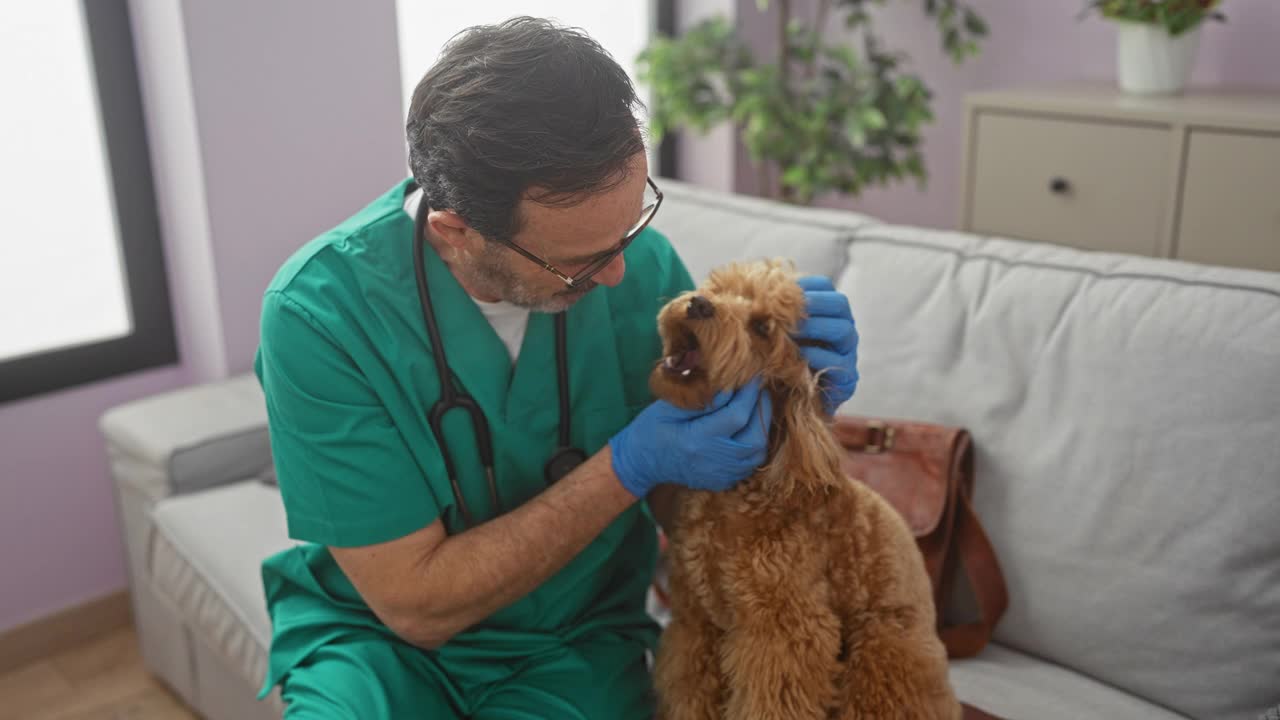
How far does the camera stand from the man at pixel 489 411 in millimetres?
1152

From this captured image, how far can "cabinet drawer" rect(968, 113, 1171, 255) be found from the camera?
7.45ft

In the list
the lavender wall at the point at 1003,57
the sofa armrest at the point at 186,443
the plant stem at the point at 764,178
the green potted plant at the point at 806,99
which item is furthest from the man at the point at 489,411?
the plant stem at the point at 764,178

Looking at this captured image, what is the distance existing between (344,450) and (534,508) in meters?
0.23

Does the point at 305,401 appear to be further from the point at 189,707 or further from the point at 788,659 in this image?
the point at 189,707

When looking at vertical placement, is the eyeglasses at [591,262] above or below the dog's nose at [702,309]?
above

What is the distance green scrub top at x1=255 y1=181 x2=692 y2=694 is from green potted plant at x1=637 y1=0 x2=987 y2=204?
147cm

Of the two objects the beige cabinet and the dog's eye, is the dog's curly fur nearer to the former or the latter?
the dog's eye

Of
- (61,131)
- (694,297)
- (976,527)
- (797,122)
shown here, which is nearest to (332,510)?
(694,297)

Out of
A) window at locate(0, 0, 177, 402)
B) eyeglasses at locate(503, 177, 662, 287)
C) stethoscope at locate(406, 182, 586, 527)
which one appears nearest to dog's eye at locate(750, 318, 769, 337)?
eyeglasses at locate(503, 177, 662, 287)

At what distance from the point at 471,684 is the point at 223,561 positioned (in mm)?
659

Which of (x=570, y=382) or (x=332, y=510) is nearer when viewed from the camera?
(x=332, y=510)

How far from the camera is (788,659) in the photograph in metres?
1.16

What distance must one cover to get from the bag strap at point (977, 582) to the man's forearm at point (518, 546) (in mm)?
492

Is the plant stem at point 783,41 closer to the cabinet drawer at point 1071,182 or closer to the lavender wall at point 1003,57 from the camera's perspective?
the lavender wall at point 1003,57
